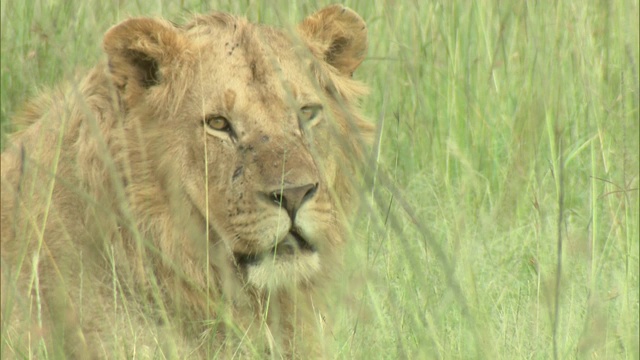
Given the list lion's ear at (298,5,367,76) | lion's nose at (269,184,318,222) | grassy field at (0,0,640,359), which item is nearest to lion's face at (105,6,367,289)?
lion's nose at (269,184,318,222)

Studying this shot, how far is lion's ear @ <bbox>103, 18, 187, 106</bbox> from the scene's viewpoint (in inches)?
138

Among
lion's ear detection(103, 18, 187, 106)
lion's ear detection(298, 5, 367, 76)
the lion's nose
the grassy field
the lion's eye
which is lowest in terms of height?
the grassy field

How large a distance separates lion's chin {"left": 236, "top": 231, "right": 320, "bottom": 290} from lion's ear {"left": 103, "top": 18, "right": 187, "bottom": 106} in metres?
0.68

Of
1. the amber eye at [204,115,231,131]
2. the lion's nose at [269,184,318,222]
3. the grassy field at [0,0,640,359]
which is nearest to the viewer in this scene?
the lion's nose at [269,184,318,222]

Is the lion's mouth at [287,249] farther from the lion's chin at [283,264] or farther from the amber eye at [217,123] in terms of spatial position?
the amber eye at [217,123]

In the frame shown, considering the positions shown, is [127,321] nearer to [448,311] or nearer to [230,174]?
[230,174]

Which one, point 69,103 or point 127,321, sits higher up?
point 69,103

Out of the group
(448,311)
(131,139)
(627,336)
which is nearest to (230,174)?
(131,139)

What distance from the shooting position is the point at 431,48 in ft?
17.4

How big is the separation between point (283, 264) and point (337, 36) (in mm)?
984

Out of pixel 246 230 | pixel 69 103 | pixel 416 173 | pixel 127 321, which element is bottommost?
pixel 416 173

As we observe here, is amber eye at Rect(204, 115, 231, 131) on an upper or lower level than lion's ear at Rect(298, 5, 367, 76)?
lower

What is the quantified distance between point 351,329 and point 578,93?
2.22m

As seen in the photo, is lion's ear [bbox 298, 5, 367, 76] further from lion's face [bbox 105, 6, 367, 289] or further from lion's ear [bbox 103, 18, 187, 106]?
lion's ear [bbox 103, 18, 187, 106]
